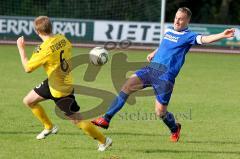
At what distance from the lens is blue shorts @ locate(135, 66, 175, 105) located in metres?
8.46

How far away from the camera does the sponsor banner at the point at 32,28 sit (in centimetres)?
2700

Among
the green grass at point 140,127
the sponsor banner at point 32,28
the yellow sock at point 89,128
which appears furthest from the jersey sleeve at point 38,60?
the sponsor banner at point 32,28

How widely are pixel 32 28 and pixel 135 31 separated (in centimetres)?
457

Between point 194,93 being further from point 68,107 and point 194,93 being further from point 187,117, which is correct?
point 68,107

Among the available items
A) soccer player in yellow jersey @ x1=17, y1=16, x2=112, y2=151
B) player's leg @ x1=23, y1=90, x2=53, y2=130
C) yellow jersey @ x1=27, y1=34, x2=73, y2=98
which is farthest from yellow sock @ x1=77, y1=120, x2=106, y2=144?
player's leg @ x1=23, y1=90, x2=53, y2=130

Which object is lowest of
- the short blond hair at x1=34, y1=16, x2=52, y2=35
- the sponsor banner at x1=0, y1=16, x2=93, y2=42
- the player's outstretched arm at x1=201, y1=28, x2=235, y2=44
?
the sponsor banner at x1=0, y1=16, x2=93, y2=42

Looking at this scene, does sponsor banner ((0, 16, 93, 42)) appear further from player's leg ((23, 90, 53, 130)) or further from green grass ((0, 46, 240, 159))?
player's leg ((23, 90, 53, 130))

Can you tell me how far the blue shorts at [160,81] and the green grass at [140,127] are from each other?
A: 628 mm

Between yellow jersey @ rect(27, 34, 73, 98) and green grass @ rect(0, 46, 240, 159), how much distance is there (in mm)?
798

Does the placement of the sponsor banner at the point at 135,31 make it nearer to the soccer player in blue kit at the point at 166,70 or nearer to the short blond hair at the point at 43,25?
the soccer player in blue kit at the point at 166,70

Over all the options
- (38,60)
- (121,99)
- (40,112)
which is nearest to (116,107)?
(121,99)

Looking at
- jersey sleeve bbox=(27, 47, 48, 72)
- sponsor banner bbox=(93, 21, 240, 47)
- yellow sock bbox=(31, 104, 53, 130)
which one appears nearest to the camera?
jersey sleeve bbox=(27, 47, 48, 72)

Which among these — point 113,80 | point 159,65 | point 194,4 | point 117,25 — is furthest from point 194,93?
point 194,4

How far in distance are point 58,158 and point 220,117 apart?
13.8 feet
